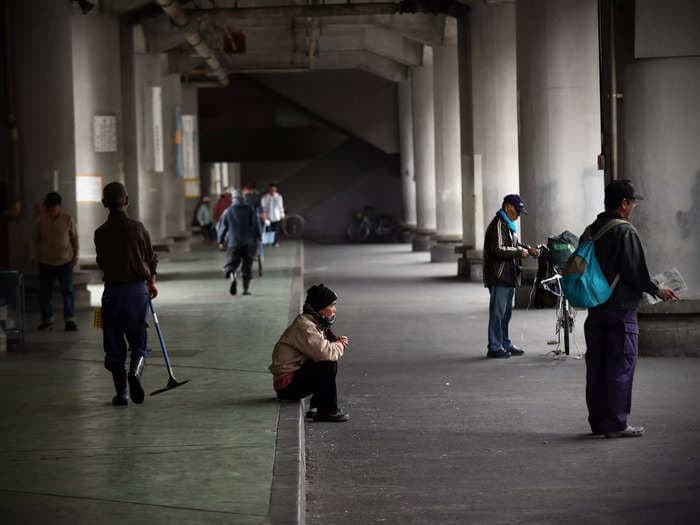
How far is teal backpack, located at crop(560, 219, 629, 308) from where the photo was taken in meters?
9.01

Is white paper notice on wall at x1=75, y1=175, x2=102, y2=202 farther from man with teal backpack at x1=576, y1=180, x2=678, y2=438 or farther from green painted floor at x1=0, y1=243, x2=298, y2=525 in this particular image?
man with teal backpack at x1=576, y1=180, x2=678, y2=438

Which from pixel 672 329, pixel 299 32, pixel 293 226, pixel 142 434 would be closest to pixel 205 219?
pixel 293 226

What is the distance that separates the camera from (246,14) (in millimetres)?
26391

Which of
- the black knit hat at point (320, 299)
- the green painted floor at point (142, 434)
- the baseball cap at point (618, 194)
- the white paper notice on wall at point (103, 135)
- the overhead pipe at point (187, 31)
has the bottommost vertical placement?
the green painted floor at point (142, 434)

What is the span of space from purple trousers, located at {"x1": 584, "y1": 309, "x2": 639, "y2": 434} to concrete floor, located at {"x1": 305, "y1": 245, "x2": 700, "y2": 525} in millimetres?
193

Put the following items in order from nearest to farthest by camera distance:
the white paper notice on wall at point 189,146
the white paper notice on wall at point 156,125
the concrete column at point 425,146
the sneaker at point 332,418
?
the sneaker at point 332,418, the white paper notice on wall at point 156,125, the concrete column at point 425,146, the white paper notice on wall at point 189,146

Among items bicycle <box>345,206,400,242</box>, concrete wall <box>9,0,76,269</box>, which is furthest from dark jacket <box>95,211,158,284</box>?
bicycle <box>345,206,400,242</box>

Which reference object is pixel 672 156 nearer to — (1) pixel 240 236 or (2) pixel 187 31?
(1) pixel 240 236

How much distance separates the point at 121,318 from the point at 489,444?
3121 millimetres

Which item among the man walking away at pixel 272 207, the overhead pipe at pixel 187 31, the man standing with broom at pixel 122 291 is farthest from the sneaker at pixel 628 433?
the man walking away at pixel 272 207

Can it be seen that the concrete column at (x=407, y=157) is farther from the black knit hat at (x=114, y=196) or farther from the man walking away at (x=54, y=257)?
the black knit hat at (x=114, y=196)

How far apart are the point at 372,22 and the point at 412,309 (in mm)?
15065

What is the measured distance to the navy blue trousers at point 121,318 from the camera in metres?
10.1

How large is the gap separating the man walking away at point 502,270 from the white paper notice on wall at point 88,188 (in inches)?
496
